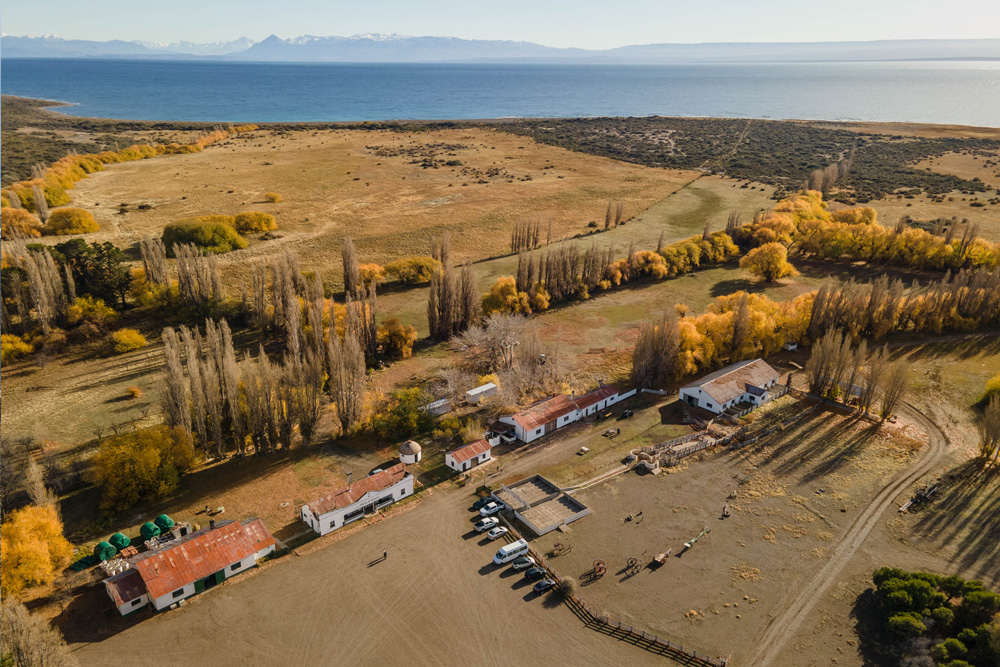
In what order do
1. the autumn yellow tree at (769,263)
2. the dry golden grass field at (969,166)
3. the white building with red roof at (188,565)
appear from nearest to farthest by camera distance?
the white building with red roof at (188,565) → the autumn yellow tree at (769,263) → the dry golden grass field at (969,166)

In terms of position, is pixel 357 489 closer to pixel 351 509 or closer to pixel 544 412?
pixel 351 509

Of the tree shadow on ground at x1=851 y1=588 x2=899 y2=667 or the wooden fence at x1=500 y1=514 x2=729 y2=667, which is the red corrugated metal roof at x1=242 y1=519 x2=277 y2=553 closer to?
the wooden fence at x1=500 y1=514 x2=729 y2=667

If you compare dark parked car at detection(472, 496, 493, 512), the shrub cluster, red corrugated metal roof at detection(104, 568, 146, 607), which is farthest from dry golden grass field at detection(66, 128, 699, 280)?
the shrub cluster

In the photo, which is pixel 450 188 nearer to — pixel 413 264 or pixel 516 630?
pixel 413 264

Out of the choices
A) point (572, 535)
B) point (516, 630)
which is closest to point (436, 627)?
point (516, 630)

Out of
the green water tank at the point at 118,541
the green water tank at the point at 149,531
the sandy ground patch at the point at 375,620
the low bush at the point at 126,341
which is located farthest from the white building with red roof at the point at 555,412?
the low bush at the point at 126,341

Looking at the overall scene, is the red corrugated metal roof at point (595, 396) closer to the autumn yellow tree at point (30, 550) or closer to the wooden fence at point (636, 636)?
the wooden fence at point (636, 636)
